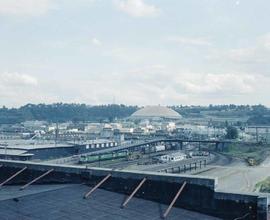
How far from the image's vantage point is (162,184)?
18094 millimetres

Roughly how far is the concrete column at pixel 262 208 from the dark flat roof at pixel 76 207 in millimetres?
1938

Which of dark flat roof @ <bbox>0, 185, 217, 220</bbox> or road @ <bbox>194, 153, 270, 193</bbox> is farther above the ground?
dark flat roof @ <bbox>0, 185, 217, 220</bbox>

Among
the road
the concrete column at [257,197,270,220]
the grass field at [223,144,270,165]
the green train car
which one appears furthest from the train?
the concrete column at [257,197,270,220]

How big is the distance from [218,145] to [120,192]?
102555mm

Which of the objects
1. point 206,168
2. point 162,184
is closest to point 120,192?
point 162,184

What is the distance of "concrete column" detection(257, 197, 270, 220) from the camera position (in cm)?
1573

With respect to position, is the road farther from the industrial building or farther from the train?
the industrial building

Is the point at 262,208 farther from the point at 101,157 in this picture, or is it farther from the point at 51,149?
the point at 51,149

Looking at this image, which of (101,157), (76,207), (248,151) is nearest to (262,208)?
(76,207)

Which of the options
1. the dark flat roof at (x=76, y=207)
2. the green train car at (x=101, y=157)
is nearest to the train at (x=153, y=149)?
the green train car at (x=101, y=157)

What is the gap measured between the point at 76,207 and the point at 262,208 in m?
7.14

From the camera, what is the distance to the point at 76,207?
16953 mm

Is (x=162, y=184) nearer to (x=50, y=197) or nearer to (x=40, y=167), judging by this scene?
(x=50, y=197)

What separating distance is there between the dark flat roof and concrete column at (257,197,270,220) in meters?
1.94
